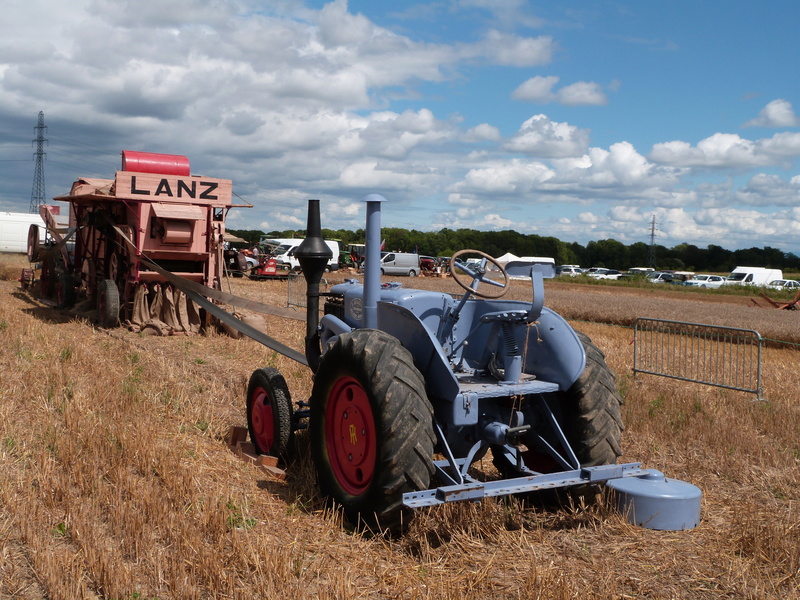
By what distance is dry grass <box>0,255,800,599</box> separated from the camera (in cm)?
345

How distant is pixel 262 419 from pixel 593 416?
248 cm

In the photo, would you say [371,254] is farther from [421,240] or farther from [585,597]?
[421,240]

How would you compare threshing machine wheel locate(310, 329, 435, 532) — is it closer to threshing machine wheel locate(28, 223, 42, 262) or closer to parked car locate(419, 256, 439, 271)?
threshing machine wheel locate(28, 223, 42, 262)

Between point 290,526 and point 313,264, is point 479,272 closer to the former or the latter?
point 313,264

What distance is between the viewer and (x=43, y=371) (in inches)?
299

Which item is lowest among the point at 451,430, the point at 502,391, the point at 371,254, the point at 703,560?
the point at 703,560

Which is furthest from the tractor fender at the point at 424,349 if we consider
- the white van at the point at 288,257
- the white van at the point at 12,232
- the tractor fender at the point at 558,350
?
the white van at the point at 12,232

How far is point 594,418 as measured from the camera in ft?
14.6

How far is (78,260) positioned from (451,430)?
11.3 meters

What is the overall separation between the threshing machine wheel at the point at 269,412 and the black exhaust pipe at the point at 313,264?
41 cm

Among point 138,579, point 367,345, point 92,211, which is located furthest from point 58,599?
point 92,211

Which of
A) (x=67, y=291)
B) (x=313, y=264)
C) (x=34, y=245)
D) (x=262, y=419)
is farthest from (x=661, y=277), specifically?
(x=262, y=419)

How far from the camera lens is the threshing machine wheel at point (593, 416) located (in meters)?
4.46

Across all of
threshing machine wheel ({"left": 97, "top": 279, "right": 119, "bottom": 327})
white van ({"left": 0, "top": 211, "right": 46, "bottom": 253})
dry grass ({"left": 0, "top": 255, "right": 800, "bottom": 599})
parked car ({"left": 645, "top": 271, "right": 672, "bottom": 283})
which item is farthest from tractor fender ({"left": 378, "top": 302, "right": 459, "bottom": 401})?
parked car ({"left": 645, "top": 271, "right": 672, "bottom": 283})
